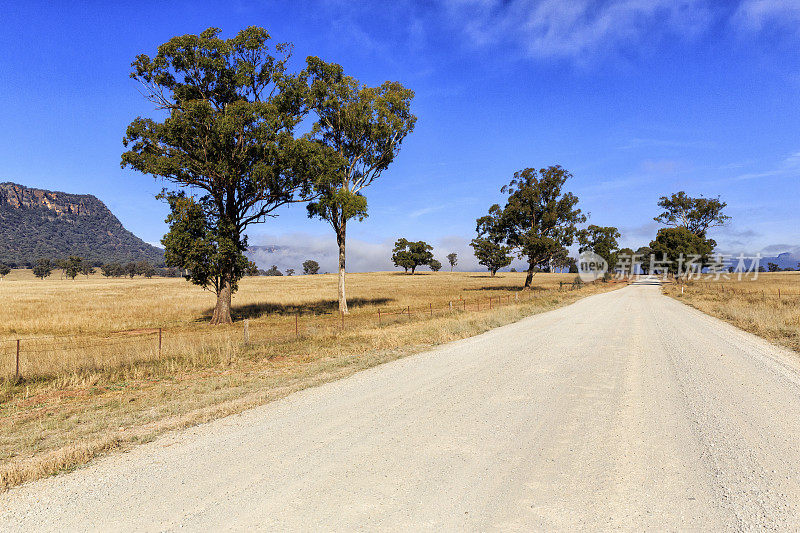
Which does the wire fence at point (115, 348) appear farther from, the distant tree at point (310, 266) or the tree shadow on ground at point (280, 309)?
the distant tree at point (310, 266)

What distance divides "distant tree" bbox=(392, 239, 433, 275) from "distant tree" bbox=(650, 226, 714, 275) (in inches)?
2462

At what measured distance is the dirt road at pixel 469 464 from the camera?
3.98 meters

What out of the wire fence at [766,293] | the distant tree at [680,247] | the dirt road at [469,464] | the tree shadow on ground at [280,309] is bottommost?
the tree shadow on ground at [280,309]

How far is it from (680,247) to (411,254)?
68.7 meters

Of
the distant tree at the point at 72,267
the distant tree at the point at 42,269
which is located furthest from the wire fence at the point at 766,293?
the distant tree at the point at 42,269

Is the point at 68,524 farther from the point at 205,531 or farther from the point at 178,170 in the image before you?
the point at 178,170

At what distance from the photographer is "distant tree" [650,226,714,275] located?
70.2 metres

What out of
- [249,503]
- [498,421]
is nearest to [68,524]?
[249,503]

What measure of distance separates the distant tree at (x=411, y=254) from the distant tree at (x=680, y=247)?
6252 centimetres

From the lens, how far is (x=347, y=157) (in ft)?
96.9

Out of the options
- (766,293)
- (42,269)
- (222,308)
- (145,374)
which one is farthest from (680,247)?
(42,269)

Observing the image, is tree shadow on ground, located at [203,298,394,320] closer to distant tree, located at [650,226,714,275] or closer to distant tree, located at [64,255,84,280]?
distant tree, located at [650,226,714,275]

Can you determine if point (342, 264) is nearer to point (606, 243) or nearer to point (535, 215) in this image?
point (535, 215)

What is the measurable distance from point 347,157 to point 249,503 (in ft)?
90.7
